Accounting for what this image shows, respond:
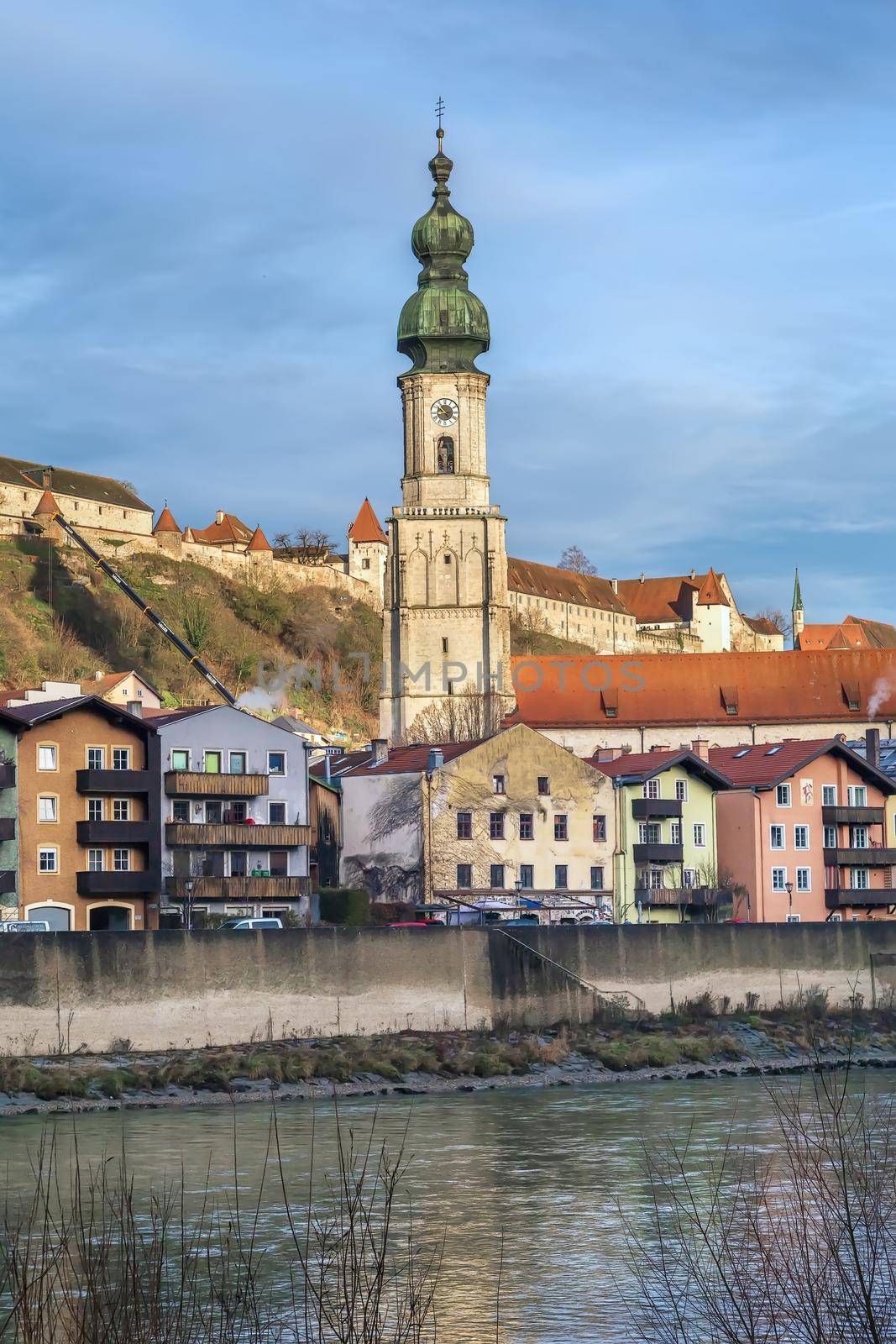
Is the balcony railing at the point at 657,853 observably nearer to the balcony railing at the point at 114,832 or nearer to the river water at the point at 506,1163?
the balcony railing at the point at 114,832

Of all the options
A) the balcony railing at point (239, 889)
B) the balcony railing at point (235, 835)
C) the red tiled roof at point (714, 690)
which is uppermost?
the red tiled roof at point (714, 690)

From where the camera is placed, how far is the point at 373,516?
172250 millimetres

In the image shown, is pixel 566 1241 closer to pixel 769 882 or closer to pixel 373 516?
pixel 769 882

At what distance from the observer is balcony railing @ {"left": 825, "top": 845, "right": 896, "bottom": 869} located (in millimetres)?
63469

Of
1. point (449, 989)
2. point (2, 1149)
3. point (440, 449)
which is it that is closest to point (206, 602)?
point (440, 449)

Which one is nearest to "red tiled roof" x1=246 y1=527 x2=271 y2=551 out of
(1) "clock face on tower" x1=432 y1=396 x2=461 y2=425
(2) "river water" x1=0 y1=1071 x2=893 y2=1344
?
(1) "clock face on tower" x1=432 y1=396 x2=461 y2=425

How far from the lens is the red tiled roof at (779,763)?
63344mm

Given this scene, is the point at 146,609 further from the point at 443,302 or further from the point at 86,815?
the point at 86,815

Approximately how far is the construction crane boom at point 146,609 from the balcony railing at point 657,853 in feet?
116

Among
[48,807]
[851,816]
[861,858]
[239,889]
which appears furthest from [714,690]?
[48,807]

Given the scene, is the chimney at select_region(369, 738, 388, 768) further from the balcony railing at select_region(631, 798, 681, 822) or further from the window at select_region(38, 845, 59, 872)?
the window at select_region(38, 845, 59, 872)

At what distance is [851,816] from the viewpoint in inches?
2525

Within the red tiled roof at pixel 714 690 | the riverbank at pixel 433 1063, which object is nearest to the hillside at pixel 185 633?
the red tiled roof at pixel 714 690

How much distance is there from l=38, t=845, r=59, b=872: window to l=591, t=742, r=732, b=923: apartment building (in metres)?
17.6
